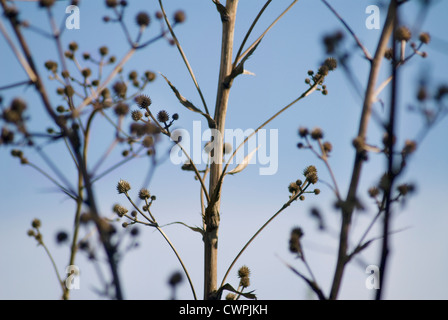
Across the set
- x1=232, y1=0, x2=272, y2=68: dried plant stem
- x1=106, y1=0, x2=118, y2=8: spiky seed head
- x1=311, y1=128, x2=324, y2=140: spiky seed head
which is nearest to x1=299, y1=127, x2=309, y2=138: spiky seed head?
x1=311, y1=128, x2=324, y2=140: spiky seed head

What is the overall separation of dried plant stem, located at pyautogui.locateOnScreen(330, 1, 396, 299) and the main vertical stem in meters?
0.98

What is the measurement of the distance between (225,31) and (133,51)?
1.45 ft

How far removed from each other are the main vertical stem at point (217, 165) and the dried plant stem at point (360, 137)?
978 mm

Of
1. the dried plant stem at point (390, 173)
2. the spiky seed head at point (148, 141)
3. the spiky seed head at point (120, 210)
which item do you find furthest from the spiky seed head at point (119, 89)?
the dried plant stem at point (390, 173)

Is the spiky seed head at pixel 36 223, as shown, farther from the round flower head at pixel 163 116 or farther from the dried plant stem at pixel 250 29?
the dried plant stem at pixel 250 29

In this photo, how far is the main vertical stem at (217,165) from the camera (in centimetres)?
168

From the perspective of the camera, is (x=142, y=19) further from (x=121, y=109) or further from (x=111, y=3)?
(x=121, y=109)

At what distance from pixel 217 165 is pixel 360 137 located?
47.9 inches

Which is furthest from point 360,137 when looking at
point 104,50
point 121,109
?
point 104,50

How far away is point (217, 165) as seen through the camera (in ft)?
5.86

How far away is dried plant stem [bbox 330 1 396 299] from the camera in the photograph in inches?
23.0
